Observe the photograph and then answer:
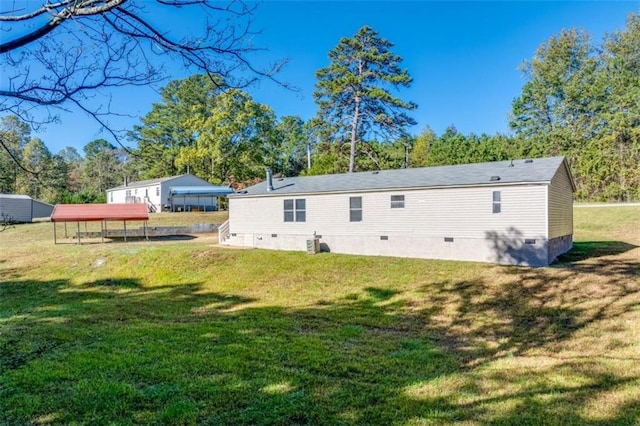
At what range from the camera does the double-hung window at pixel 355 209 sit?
17.1 m

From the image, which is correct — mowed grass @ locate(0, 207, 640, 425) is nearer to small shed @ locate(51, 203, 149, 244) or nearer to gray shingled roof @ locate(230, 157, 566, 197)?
gray shingled roof @ locate(230, 157, 566, 197)

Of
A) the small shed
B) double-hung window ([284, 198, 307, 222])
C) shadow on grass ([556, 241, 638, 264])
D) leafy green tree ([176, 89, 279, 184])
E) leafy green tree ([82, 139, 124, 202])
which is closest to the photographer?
shadow on grass ([556, 241, 638, 264])

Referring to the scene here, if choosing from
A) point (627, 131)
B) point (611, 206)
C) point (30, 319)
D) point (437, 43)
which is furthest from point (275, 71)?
point (627, 131)

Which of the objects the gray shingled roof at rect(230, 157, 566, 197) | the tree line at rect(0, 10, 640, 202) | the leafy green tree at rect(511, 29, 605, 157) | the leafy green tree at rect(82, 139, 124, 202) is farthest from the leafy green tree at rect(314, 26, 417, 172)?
the leafy green tree at rect(82, 139, 124, 202)

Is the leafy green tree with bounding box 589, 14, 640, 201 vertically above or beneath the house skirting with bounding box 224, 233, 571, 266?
above

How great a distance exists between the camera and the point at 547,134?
38125 mm

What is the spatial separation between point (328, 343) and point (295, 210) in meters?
12.5

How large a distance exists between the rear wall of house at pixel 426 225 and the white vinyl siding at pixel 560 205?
36.7 inches

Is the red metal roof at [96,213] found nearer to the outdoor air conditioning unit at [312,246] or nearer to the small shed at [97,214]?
the small shed at [97,214]

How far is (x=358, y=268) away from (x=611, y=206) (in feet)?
74.1

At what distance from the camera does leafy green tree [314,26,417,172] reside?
3039cm

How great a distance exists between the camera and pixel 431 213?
605 inches

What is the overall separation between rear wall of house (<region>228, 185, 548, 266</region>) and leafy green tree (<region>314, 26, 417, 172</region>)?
1351 centimetres

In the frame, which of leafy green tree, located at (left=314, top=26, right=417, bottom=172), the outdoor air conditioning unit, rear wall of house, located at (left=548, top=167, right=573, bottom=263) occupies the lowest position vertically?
the outdoor air conditioning unit
